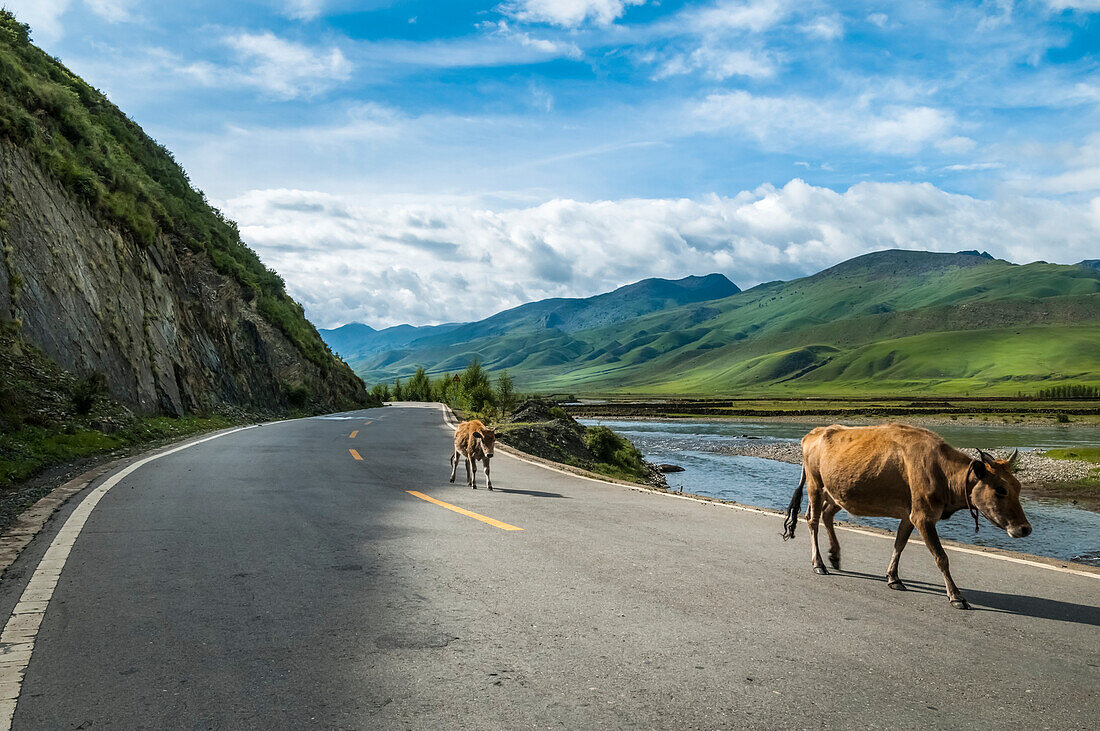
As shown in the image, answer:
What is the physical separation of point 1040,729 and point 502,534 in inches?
238

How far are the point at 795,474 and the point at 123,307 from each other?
35091 millimetres

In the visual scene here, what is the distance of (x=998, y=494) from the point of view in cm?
618

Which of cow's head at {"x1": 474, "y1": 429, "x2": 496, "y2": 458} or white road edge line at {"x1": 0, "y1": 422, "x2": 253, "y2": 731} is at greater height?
cow's head at {"x1": 474, "y1": 429, "x2": 496, "y2": 458}

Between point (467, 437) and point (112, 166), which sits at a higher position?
point (112, 166)

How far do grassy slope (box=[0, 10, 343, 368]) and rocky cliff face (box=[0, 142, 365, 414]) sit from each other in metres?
1.06

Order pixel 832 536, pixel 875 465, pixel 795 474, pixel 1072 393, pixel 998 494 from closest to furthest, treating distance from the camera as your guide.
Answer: pixel 998 494, pixel 875 465, pixel 832 536, pixel 795 474, pixel 1072 393

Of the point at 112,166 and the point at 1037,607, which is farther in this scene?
the point at 112,166

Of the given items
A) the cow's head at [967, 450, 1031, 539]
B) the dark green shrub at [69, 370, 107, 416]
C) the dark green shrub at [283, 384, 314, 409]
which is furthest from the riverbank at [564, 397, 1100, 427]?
the cow's head at [967, 450, 1031, 539]

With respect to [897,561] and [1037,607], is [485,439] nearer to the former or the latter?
[897,561]

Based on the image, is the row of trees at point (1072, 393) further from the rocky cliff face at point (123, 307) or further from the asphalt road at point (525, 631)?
the asphalt road at point (525, 631)

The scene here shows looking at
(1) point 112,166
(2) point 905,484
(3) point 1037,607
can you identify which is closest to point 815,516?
(2) point 905,484

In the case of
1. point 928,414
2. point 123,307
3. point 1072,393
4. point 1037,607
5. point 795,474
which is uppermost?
point 123,307

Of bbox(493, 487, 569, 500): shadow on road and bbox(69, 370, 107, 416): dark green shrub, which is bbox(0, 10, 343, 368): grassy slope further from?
bbox(493, 487, 569, 500): shadow on road

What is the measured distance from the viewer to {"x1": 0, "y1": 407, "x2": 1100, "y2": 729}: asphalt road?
4027 millimetres
